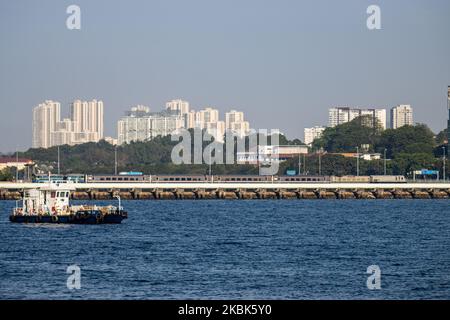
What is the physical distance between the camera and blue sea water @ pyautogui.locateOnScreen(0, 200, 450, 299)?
46656mm

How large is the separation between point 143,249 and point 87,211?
23889 mm

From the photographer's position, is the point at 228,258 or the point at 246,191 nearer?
the point at 228,258

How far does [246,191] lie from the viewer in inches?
6526

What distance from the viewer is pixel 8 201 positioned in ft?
501

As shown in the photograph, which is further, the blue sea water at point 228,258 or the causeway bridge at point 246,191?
the causeway bridge at point 246,191

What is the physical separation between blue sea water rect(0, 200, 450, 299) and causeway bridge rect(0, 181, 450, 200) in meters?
62.3

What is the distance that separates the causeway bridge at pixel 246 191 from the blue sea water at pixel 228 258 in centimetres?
6227

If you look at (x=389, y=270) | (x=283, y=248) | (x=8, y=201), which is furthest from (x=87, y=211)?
(x=8, y=201)

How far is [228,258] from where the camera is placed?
5975 centimetres

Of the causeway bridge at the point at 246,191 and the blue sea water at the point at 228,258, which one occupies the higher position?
the causeway bridge at the point at 246,191

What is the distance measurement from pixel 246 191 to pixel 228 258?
10604 cm

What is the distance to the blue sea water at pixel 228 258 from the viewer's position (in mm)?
46656

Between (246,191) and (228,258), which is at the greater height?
(246,191)

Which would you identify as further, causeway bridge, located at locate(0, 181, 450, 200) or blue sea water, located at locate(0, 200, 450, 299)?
causeway bridge, located at locate(0, 181, 450, 200)
